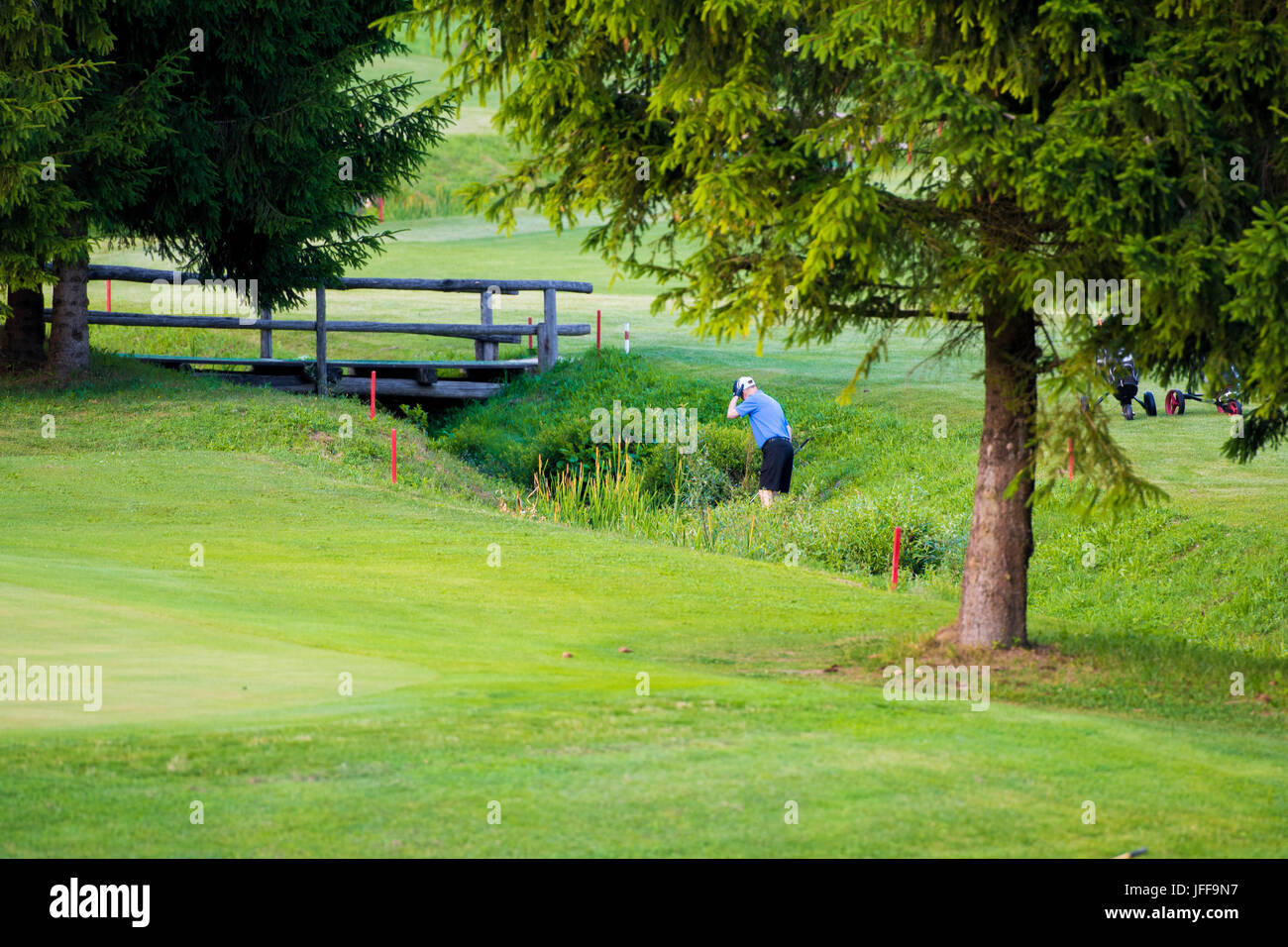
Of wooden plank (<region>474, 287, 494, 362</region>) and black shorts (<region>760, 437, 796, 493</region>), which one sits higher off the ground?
wooden plank (<region>474, 287, 494, 362</region>)

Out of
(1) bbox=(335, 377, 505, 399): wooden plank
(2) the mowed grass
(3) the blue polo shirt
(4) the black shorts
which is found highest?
(1) bbox=(335, 377, 505, 399): wooden plank

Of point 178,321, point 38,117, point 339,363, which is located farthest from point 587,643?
point 339,363

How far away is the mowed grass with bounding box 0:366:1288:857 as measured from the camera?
6.27 m

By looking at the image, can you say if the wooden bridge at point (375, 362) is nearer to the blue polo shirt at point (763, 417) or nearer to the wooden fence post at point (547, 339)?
the wooden fence post at point (547, 339)

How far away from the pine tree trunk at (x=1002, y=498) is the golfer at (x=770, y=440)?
9.26 m

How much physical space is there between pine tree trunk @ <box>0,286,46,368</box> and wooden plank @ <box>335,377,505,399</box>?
4.94 m

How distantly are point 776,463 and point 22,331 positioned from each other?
1198 cm

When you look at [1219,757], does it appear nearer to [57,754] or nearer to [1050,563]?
[57,754]

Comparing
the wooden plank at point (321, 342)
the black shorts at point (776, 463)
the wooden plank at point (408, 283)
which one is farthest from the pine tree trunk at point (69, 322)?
the black shorts at point (776, 463)

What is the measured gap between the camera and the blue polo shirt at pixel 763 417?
814 inches

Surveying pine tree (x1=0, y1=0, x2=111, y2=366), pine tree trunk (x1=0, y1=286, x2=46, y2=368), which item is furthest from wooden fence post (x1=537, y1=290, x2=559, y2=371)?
pine tree (x1=0, y1=0, x2=111, y2=366)

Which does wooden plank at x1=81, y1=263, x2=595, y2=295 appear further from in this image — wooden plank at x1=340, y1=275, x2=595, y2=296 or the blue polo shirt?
the blue polo shirt

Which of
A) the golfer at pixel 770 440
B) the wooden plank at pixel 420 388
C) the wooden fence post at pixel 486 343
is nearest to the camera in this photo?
the golfer at pixel 770 440

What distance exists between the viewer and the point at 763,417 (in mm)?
20781
